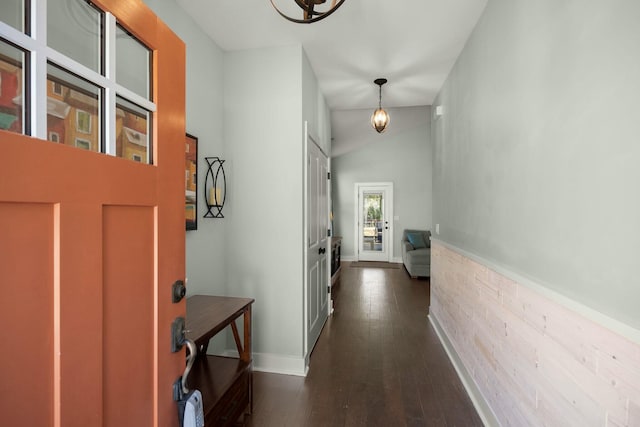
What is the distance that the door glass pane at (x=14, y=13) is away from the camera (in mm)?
608

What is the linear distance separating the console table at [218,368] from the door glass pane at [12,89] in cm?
115

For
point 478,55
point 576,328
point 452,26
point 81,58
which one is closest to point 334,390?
point 576,328

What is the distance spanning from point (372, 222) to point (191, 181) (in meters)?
6.76

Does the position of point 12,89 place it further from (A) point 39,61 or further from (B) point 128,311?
(B) point 128,311

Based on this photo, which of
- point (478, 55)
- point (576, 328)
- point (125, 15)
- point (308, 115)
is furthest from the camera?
point (308, 115)

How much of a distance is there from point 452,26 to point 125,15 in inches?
92.6

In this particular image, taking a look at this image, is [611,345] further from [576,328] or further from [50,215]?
[50,215]

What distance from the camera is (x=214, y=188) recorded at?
251cm

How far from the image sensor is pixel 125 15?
870 millimetres

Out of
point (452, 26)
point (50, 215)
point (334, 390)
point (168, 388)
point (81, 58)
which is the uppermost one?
point (452, 26)

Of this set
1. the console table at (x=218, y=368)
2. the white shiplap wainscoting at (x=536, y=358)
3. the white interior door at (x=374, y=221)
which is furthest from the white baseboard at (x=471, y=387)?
the white interior door at (x=374, y=221)

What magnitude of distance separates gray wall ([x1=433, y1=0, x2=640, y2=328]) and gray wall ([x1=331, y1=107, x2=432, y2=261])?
6.02m

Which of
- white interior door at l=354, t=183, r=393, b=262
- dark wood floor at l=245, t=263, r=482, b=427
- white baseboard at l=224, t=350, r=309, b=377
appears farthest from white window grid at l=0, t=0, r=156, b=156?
white interior door at l=354, t=183, r=393, b=262

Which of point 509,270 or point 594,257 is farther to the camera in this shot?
point 509,270
